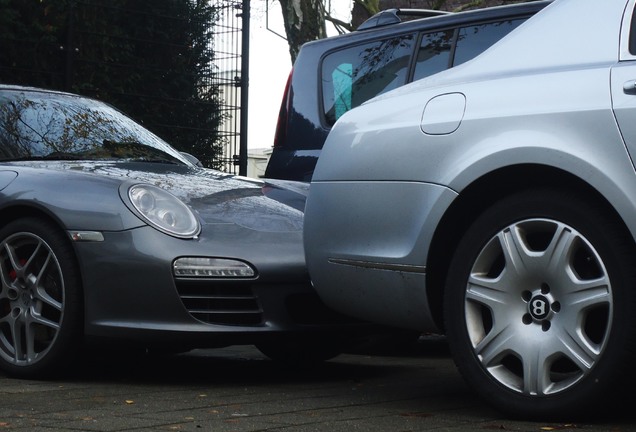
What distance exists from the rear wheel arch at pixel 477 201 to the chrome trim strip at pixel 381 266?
1.6 inches

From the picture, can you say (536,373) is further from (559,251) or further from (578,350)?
(559,251)

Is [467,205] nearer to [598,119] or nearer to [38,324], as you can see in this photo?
[598,119]

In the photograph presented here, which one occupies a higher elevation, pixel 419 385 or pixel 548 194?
pixel 548 194

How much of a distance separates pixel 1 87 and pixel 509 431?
3.70 m

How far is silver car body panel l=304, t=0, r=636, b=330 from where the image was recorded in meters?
3.99

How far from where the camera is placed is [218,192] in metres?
5.85

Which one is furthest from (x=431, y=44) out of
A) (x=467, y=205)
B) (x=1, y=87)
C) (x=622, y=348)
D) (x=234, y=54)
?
(x=234, y=54)

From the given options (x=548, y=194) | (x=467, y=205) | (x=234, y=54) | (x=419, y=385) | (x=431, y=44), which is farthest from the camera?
(x=234, y=54)

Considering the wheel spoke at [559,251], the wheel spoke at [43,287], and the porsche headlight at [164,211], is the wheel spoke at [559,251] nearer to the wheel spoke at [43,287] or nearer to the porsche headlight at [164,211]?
the porsche headlight at [164,211]

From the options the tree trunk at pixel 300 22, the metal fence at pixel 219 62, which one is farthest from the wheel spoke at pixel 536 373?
the tree trunk at pixel 300 22

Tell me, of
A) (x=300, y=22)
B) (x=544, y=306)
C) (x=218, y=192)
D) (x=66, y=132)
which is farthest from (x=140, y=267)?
(x=300, y=22)

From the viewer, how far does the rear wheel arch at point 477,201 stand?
411 cm

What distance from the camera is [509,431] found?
12.9 feet

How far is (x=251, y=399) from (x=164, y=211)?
1.00 meters
